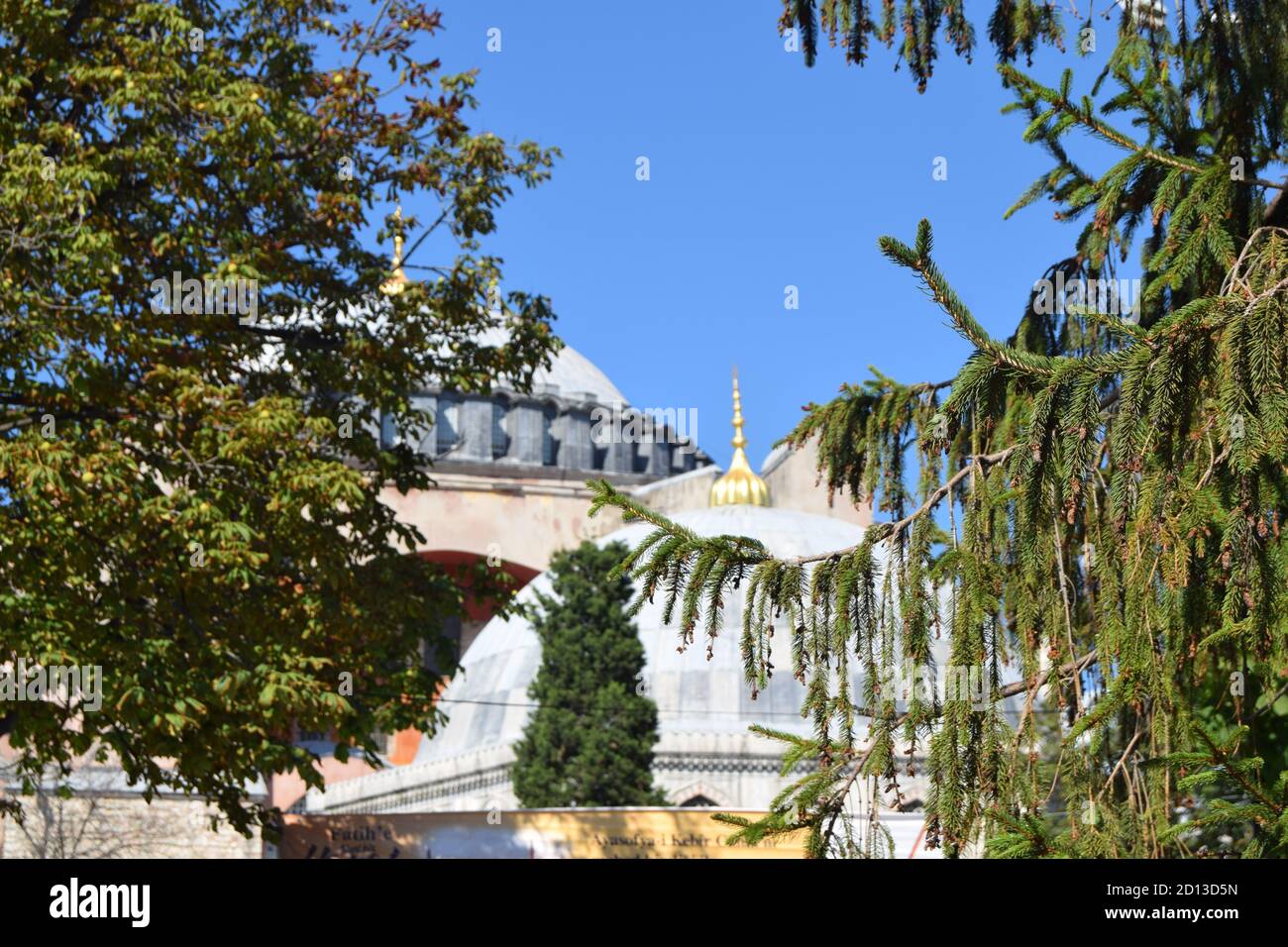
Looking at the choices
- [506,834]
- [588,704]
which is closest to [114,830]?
[506,834]

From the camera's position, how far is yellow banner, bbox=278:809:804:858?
68.6 ft

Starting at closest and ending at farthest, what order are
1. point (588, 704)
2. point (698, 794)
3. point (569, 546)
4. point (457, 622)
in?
point (588, 704) → point (698, 794) → point (569, 546) → point (457, 622)

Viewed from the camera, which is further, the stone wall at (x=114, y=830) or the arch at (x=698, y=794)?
the arch at (x=698, y=794)

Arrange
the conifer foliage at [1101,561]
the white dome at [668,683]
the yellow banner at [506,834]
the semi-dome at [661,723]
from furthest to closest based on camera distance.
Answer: the white dome at [668,683], the semi-dome at [661,723], the yellow banner at [506,834], the conifer foliage at [1101,561]

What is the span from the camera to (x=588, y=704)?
966 inches

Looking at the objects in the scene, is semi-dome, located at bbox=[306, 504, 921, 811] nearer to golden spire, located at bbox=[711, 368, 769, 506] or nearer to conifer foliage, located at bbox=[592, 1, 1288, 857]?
golden spire, located at bbox=[711, 368, 769, 506]

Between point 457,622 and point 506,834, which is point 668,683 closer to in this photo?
point 506,834

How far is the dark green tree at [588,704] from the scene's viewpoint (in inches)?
933

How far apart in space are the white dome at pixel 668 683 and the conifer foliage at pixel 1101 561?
18.5 metres

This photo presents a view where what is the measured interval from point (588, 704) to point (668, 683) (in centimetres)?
428

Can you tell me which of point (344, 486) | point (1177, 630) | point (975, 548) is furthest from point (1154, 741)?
point (344, 486)

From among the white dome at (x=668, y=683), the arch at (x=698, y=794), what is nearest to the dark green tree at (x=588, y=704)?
the white dome at (x=668, y=683)

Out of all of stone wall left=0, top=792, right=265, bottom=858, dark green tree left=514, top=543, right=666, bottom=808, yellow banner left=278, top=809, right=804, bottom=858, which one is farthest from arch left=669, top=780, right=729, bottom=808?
stone wall left=0, top=792, right=265, bottom=858

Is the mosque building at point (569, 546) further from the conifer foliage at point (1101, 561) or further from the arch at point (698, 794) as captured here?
the conifer foliage at point (1101, 561)
